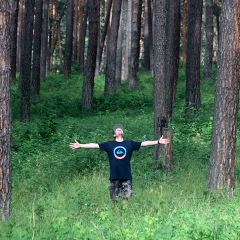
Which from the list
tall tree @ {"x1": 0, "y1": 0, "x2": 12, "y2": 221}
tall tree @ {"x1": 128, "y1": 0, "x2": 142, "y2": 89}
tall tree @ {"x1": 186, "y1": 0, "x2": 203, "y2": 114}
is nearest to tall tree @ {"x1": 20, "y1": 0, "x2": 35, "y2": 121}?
tall tree @ {"x1": 186, "y1": 0, "x2": 203, "y2": 114}

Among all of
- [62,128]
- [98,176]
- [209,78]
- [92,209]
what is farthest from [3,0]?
[209,78]

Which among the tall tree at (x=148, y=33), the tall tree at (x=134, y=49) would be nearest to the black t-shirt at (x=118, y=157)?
the tall tree at (x=134, y=49)

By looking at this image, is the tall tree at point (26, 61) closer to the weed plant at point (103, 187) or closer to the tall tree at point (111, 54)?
the weed plant at point (103, 187)

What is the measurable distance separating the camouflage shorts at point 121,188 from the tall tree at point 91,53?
1515 cm

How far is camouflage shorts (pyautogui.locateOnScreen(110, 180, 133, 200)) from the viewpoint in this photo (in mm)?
9891

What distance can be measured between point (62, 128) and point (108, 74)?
9.02 meters

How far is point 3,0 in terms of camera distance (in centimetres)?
934

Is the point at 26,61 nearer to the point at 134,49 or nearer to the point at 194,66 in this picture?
the point at 194,66

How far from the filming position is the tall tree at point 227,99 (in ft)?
35.4

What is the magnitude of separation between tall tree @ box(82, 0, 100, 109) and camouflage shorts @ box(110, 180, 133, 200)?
15149 mm

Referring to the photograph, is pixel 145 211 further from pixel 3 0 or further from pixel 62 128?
pixel 62 128

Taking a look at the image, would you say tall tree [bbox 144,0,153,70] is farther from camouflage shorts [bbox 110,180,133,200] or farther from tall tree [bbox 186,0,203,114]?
camouflage shorts [bbox 110,180,133,200]

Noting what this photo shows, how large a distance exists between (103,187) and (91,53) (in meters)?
13.5

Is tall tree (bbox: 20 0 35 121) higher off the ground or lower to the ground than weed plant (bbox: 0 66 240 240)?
higher
